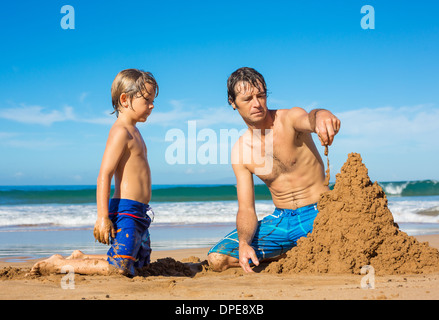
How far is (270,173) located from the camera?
3742 mm

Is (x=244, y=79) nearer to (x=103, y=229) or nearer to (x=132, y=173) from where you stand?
(x=132, y=173)

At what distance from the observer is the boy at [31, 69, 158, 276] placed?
125 inches

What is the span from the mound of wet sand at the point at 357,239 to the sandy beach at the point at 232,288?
0.44 ft

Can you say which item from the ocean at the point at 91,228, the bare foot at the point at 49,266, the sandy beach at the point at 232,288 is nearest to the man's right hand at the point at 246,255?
the sandy beach at the point at 232,288

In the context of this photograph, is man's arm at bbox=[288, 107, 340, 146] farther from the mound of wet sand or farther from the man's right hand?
the man's right hand

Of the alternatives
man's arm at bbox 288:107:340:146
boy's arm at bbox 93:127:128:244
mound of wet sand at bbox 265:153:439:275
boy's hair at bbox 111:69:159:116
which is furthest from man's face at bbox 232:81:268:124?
boy's arm at bbox 93:127:128:244

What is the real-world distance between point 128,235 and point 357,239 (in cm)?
169

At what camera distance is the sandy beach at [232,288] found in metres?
2.31

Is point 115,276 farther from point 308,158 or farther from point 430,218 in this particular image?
point 430,218

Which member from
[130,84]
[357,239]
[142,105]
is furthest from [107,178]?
[357,239]

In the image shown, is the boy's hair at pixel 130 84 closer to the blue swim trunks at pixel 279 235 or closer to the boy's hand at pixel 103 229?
the boy's hand at pixel 103 229
